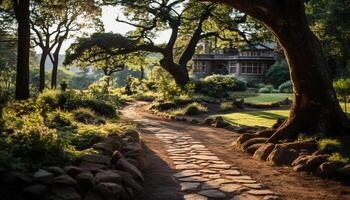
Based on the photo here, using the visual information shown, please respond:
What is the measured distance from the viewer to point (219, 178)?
7.09 metres

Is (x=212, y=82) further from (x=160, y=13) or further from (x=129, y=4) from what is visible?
(x=129, y=4)

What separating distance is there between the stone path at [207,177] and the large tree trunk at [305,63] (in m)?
2.42

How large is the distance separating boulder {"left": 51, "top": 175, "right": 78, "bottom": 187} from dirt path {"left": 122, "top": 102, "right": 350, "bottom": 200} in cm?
123

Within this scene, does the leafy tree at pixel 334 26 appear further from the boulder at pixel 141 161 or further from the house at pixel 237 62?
the boulder at pixel 141 161

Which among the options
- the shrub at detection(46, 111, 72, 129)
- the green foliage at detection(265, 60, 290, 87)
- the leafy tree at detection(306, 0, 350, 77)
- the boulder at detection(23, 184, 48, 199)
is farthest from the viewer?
the green foliage at detection(265, 60, 290, 87)

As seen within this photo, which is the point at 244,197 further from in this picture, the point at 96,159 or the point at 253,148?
the point at 253,148

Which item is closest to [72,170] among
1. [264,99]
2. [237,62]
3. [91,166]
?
[91,166]

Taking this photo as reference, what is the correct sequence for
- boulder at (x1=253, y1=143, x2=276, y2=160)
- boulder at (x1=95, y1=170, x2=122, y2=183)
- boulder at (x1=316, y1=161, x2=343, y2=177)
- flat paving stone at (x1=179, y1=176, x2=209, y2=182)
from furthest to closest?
boulder at (x1=253, y1=143, x2=276, y2=160), boulder at (x1=316, y1=161, x2=343, y2=177), flat paving stone at (x1=179, y1=176, x2=209, y2=182), boulder at (x1=95, y1=170, x2=122, y2=183)

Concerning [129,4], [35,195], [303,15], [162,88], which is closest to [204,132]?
[303,15]

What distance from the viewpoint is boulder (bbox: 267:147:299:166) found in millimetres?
8248

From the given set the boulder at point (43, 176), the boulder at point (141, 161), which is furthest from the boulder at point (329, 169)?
the boulder at point (43, 176)

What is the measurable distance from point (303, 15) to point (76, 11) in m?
29.6

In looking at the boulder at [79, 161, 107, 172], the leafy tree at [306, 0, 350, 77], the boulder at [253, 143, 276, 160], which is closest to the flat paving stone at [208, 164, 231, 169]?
the boulder at [253, 143, 276, 160]

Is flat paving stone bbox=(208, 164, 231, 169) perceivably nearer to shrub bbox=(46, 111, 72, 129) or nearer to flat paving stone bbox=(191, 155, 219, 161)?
flat paving stone bbox=(191, 155, 219, 161)
